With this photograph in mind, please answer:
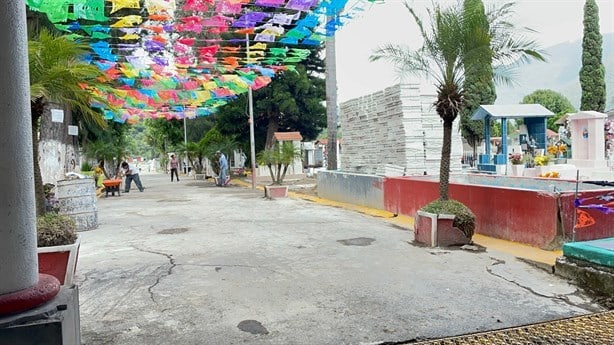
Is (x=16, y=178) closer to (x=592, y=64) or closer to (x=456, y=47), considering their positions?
(x=456, y=47)

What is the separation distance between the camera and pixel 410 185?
37.1 feet

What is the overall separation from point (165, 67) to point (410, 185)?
9.00 meters

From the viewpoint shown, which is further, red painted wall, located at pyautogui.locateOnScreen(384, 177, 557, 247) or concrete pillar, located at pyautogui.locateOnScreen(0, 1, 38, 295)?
red painted wall, located at pyautogui.locateOnScreen(384, 177, 557, 247)

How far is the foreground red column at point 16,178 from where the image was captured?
7.18 ft

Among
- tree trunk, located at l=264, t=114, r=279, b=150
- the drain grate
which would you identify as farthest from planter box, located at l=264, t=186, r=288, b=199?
the drain grate

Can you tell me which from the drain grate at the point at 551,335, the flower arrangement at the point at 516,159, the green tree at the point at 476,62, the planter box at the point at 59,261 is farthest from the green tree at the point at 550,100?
the planter box at the point at 59,261

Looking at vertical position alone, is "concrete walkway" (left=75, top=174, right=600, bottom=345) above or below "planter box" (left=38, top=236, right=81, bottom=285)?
below

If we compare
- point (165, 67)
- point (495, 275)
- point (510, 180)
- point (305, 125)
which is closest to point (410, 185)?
point (510, 180)

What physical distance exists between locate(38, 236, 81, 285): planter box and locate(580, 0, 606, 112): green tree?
33.0 m

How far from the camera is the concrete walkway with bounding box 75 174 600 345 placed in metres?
4.16

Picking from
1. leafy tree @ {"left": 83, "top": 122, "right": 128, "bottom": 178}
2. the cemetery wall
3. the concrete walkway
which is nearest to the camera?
the concrete walkway

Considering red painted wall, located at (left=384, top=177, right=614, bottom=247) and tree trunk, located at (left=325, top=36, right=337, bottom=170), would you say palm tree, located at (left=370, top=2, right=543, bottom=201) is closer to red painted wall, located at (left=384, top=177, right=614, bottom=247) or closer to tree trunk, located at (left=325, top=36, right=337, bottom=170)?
red painted wall, located at (left=384, top=177, right=614, bottom=247)

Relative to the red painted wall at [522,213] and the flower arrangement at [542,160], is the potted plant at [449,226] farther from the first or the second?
the flower arrangement at [542,160]

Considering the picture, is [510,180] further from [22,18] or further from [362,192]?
[22,18]
